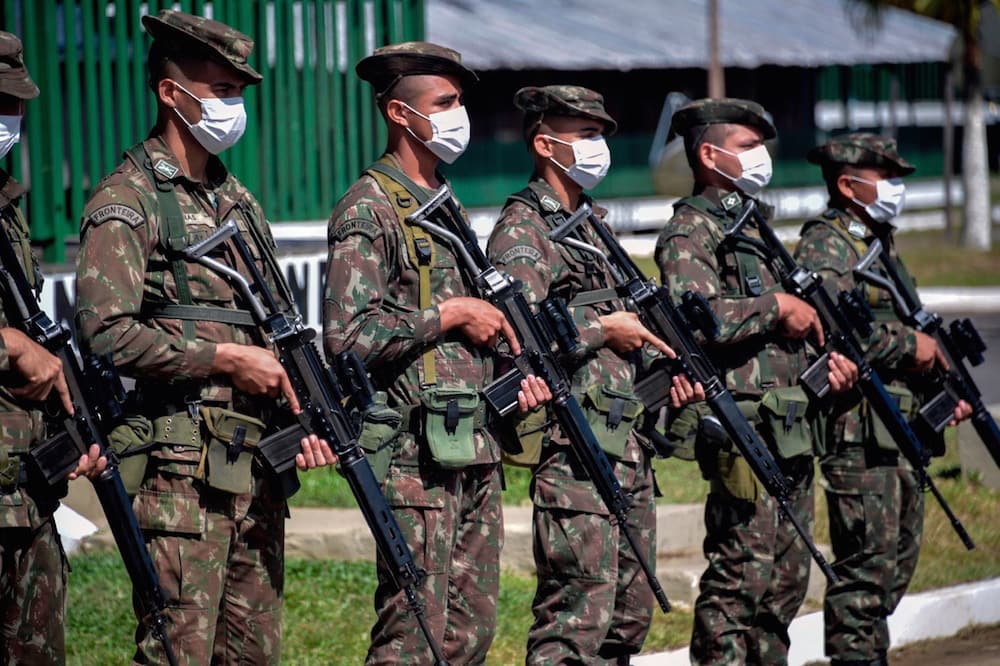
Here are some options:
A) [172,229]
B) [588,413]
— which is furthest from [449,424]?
[172,229]

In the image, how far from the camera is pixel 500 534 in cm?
490

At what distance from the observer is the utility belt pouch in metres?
4.25

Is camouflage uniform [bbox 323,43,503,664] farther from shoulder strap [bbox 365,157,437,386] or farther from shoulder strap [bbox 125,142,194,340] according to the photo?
shoulder strap [bbox 125,142,194,340]

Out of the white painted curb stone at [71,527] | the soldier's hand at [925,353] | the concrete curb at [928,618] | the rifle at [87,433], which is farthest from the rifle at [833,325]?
the white painted curb stone at [71,527]

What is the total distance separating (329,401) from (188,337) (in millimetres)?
410

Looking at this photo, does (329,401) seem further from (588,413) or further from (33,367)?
(588,413)

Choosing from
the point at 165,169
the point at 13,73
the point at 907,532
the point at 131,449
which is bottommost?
the point at 907,532

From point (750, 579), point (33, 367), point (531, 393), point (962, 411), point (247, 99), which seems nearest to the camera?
point (33, 367)

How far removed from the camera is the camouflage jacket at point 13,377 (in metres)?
4.05

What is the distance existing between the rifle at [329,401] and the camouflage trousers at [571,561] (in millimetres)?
762

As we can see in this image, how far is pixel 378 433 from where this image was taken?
4543mm

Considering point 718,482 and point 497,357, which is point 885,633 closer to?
point 718,482

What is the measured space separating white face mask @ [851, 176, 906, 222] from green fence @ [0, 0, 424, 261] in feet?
13.2

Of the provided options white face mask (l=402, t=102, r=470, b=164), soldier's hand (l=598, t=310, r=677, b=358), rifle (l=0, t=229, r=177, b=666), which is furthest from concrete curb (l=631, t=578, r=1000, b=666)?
rifle (l=0, t=229, r=177, b=666)
